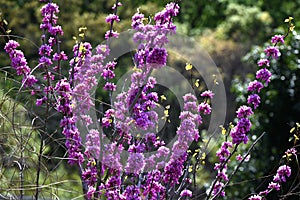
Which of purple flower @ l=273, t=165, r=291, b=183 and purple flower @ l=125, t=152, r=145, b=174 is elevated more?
purple flower @ l=273, t=165, r=291, b=183

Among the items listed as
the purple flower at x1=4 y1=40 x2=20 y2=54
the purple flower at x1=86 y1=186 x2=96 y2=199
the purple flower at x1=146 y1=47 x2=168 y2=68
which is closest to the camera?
the purple flower at x1=146 y1=47 x2=168 y2=68

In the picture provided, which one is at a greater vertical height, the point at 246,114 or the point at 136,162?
the point at 246,114

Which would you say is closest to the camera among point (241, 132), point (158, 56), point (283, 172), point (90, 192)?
point (158, 56)

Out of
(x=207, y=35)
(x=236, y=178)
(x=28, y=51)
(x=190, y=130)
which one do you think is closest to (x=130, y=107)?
(x=190, y=130)

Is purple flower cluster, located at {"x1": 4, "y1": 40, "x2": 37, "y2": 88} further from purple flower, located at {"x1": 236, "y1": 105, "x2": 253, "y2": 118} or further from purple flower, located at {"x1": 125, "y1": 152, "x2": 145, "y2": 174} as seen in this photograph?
purple flower, located at {"x1": 236, "y1": 105, "x2": 253, "y2": 118}

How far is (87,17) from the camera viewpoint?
34.4ft

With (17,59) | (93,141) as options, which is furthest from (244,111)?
(17,59)

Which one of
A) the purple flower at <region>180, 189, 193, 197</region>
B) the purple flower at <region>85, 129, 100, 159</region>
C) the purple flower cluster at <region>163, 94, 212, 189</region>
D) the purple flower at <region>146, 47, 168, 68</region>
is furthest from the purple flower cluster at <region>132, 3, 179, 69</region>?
the purple flower at <region>180, 189, 193, 197</region>

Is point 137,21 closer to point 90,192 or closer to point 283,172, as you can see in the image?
point 90,192

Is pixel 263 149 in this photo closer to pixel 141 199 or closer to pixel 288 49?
pixel 288 49

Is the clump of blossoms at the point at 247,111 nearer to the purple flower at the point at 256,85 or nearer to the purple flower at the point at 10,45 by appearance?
the purple flower at the point at 256,85

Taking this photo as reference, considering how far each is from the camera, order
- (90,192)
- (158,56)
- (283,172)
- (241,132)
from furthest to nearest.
Result: 1. (283,172)
2. (241,132)
3. (90,192)
4. (158,56)

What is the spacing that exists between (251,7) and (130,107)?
12.2 metres

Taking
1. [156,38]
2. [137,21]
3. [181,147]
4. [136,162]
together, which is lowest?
[136,162]
